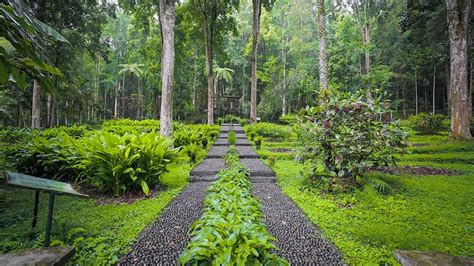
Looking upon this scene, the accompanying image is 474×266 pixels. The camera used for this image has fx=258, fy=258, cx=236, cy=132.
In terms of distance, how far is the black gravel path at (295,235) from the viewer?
2.57 meters

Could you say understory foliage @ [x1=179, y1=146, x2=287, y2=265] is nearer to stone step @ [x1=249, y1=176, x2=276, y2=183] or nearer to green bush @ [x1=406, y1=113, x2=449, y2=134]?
stone step @ [x1=249, y1=176, x2=276, y2=183]

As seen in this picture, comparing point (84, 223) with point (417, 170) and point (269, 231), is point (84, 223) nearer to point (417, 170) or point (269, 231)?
point (269, 231)

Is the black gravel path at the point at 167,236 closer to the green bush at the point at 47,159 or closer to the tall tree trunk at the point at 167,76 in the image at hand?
the green bush at the point at 47,159

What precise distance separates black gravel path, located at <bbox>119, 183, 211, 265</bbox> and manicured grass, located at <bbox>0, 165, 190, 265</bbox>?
12cm

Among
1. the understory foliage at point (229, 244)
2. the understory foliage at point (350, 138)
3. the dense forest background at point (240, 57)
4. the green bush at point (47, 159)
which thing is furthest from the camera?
the dense forest background at point (240, 57)

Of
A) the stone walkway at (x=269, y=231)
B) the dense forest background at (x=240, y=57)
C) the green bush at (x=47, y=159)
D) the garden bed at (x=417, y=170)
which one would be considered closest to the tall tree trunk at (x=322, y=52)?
the dense forest background at (x=240, y=57)

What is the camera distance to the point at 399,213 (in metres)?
3.84

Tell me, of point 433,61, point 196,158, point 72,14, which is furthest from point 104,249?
point 433,61

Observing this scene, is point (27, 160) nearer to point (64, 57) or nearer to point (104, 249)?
point (104, 249)

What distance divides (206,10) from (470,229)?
16764 millimetres

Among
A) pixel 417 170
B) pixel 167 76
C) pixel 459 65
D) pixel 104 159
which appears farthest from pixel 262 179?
pixel 459 65

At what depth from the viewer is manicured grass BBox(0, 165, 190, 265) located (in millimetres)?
2633

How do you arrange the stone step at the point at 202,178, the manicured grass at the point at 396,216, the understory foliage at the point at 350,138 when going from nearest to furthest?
the manicured grass at the point at 396,216 < the understory foliage at the point at 350,138 < the stone step at the point at 202,178

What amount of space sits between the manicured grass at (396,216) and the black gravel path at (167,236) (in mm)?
1715
